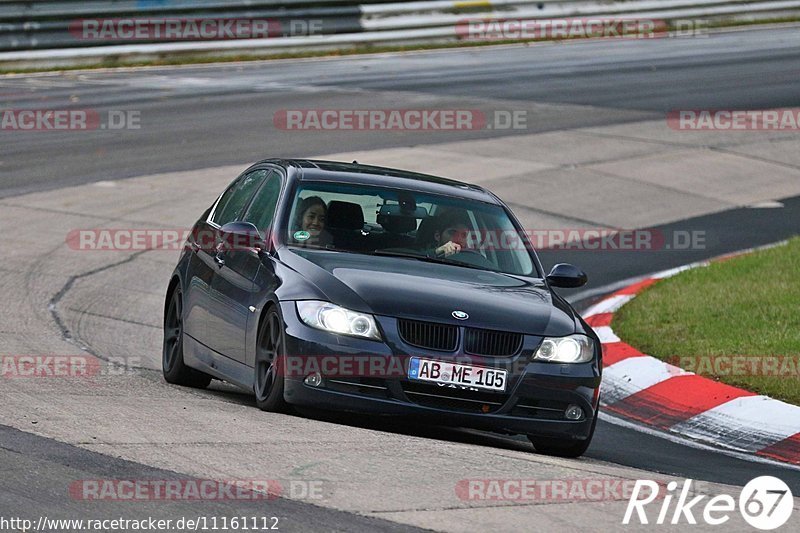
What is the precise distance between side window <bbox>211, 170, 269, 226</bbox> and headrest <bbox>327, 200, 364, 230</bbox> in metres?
0.95

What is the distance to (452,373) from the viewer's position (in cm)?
788

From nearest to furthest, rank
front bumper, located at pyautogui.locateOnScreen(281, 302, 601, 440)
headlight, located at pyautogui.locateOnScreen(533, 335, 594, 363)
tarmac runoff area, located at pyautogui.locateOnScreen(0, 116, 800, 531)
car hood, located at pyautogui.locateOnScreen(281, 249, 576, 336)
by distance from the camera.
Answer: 1. tarmac runoff area, located at pyautogui.locateOnScreen(0, 116, 800, 531)
2. front bumper, located at pyautogui.locateOnScreen(281, 302, 601, 440)
3. car hood, located at pyautogui.locateOnScreen(281, 249, 576, 336)
4. headlight, located at pyautogui.locateOnScreen(533, 335, 594, 363)

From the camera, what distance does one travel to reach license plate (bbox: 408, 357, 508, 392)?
7.85 metres

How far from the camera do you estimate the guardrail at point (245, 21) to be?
2722 cm

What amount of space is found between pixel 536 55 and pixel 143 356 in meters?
20.6

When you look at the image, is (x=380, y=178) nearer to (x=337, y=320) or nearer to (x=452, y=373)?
(x=337, y=320)

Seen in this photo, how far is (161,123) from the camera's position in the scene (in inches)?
866

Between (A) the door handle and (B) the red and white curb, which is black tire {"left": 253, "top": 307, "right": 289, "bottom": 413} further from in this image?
(B) the red and white curb

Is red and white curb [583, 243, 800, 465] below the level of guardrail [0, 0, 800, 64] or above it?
below

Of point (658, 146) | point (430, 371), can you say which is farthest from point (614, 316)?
point (658, 146)

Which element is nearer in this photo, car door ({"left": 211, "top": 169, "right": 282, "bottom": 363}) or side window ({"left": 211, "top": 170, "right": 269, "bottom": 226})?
car door ({"left": 211, "top": 169, "right": 282, "bottom": 363})

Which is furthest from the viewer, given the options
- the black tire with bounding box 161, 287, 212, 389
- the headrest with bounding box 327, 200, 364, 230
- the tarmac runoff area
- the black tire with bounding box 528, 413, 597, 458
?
the black tire with bounding box 161, 287, 212, 389

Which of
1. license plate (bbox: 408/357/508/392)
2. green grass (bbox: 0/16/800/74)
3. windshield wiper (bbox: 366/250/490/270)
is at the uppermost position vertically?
windshield wiper (bbox: 366/250/490/270)

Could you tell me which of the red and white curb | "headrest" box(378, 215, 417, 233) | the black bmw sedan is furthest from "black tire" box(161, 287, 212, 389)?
the red and white curb
